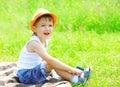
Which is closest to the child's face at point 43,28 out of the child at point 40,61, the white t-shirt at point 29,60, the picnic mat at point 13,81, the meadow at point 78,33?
the child at point 40,61

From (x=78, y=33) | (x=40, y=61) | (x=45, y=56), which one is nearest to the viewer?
(x=45, y=56)

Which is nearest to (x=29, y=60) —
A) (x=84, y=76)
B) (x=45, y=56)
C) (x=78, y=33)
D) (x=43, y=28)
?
(x=45, y=56)

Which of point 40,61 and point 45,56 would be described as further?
point 40,61

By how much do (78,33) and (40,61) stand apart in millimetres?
2863

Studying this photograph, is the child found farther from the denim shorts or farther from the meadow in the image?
the meadow

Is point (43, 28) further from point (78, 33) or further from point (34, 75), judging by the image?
point (78, 33)

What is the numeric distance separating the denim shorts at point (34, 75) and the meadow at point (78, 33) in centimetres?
65

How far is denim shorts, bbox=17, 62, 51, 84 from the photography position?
5.59 meters

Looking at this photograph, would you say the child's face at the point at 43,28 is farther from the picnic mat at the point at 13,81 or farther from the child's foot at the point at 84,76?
the child's foot at the point at 84,76

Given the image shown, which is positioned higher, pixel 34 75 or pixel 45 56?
pixel 45 56

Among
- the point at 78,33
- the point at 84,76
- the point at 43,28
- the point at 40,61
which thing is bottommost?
the point at 84,76

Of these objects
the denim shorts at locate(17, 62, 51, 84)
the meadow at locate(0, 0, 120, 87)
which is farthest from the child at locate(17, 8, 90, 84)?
the meadow at locate(0, 0, 120, 87)

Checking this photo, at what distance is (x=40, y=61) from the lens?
5715 mm

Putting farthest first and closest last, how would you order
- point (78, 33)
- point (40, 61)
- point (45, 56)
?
point (78, 33)
point (40, 61)
point (45, 56)
